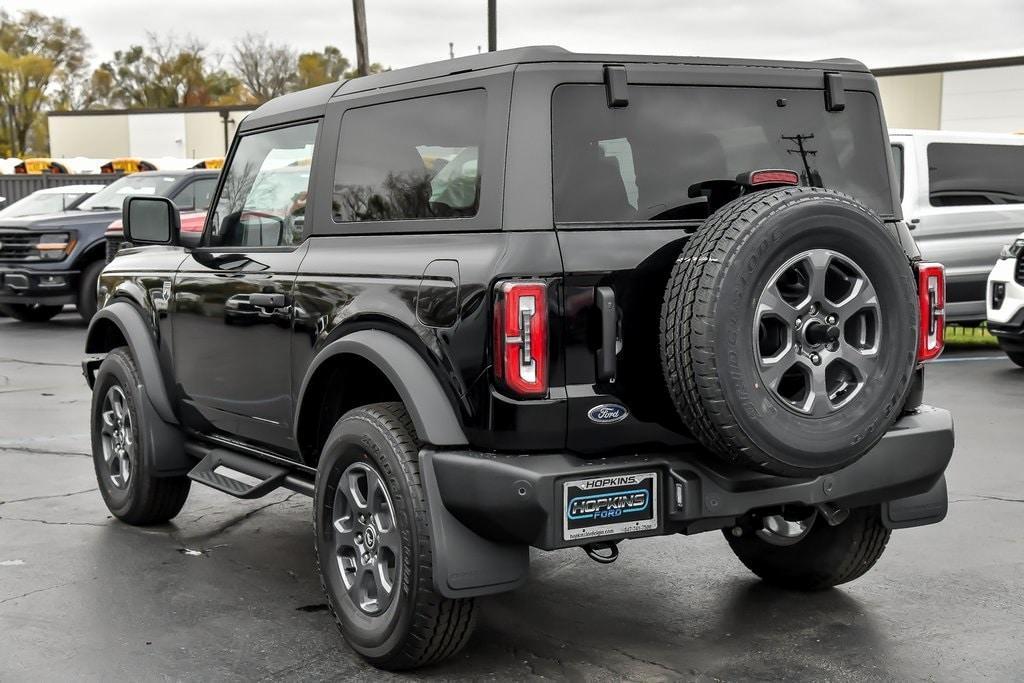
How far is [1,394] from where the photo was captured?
1020cm

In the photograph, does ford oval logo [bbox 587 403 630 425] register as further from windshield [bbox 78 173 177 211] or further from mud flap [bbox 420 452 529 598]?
windshield [bbox 78 173 177 211]

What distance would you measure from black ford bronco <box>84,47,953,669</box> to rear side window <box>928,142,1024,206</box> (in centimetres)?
780

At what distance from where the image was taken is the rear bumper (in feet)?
11.4

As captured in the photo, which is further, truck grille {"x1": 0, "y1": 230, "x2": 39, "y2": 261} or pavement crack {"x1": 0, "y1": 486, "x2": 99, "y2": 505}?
truck grille {"x1": 0, "y1": 230, "x2": 39, "y2": 261}

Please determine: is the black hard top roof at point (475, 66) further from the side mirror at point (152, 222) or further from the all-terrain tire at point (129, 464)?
the all-terrain tire at point (129, 464)

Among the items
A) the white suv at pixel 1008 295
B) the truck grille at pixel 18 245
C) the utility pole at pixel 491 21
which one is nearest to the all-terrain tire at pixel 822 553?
the white suv at pixel 1008 295

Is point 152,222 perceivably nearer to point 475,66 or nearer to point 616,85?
point 475,66

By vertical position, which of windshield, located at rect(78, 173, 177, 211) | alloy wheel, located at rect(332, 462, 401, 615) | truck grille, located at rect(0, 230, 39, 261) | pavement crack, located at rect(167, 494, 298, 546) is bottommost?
pavement crack, located at rect(167, 494, 298, 546)

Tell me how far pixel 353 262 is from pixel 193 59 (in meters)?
86.3

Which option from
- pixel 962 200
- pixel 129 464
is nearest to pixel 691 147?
pixel 129 464

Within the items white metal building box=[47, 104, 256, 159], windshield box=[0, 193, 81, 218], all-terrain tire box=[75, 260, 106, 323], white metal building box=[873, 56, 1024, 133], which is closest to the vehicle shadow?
all-terrain tire box=[75, 260, 106, 323]

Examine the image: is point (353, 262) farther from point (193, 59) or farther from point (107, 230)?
point (193, 59)

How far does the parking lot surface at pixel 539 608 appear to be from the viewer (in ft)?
13.1

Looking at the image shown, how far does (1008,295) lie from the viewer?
10289mm
